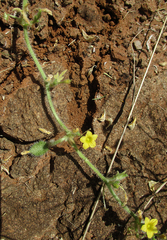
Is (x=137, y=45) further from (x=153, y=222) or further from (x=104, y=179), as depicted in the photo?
(x=153, y=222)

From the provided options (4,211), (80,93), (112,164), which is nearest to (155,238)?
→ (112,164)

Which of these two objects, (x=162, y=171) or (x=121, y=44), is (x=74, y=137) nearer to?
(x=162, y=171)

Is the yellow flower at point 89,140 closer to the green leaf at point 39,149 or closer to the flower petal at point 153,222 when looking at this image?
the green leaf at point 39,149

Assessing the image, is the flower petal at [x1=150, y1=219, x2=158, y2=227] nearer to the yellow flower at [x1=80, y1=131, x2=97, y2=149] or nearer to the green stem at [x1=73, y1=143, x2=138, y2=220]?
the green stem at [x1=73, y1=143, x2=138, y2=220]

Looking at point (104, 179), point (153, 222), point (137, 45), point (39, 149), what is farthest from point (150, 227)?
point (137, 45)

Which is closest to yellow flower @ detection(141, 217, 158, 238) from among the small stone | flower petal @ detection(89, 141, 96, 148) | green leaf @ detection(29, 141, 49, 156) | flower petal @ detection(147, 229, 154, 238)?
flower petal @ detection(147, 229, 154, 238)

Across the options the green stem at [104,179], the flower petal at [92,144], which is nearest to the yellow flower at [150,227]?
the green stem at [104,179]
